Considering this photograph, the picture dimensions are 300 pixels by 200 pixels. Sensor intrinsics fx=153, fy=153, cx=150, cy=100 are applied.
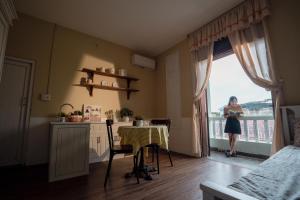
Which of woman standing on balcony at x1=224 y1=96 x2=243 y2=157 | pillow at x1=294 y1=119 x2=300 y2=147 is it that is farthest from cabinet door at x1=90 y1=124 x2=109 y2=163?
pillow at x1=294 y1=119 x2=300 y2=147

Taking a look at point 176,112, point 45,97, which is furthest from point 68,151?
point 176,112

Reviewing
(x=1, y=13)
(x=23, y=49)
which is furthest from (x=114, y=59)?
(x=1, y=13)

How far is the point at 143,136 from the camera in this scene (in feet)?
7.00

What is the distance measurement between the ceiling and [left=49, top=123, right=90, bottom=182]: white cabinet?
7.19ft

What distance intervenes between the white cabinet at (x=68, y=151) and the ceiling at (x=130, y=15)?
2.19 meters

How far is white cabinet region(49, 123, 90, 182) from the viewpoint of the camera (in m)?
2.23

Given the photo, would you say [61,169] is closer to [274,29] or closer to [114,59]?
[114,59]

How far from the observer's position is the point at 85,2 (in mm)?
2736

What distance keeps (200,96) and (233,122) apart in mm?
993

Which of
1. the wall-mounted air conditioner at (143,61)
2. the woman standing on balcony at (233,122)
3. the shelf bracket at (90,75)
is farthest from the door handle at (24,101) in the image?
the woman standing on balcony at (233,122)

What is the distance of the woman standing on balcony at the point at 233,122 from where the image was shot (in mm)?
3498

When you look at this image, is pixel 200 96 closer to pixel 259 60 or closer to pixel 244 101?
pixel 244 101

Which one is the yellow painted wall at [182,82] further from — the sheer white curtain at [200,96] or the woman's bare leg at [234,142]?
the woman's bare leg at [234,142]

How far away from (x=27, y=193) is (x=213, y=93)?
425 centimetres
